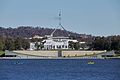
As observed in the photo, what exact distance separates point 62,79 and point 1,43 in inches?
5101

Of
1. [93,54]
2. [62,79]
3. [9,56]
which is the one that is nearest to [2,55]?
[9,56]

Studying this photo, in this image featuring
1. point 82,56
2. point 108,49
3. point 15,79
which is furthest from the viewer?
point 108,49

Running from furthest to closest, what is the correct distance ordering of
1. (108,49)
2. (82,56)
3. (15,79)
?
(108,49) < (82,56) < (15,79)

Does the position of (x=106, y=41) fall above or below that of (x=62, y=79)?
above

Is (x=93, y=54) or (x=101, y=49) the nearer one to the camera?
(x=93, y=54)

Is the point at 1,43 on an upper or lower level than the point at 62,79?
upper

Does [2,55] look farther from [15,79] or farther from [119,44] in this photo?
[15,79]

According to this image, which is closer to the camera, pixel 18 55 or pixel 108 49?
pixel 18 55

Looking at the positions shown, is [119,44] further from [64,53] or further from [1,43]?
[1,43]

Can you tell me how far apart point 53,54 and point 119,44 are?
75.4 ft

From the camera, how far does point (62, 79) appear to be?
56.6 m

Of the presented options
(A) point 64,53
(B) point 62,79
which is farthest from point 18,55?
(B) point 62,79

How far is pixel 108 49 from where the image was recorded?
18012cm

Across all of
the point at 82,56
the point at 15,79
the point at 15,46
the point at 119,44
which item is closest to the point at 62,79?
the point at 15,79
